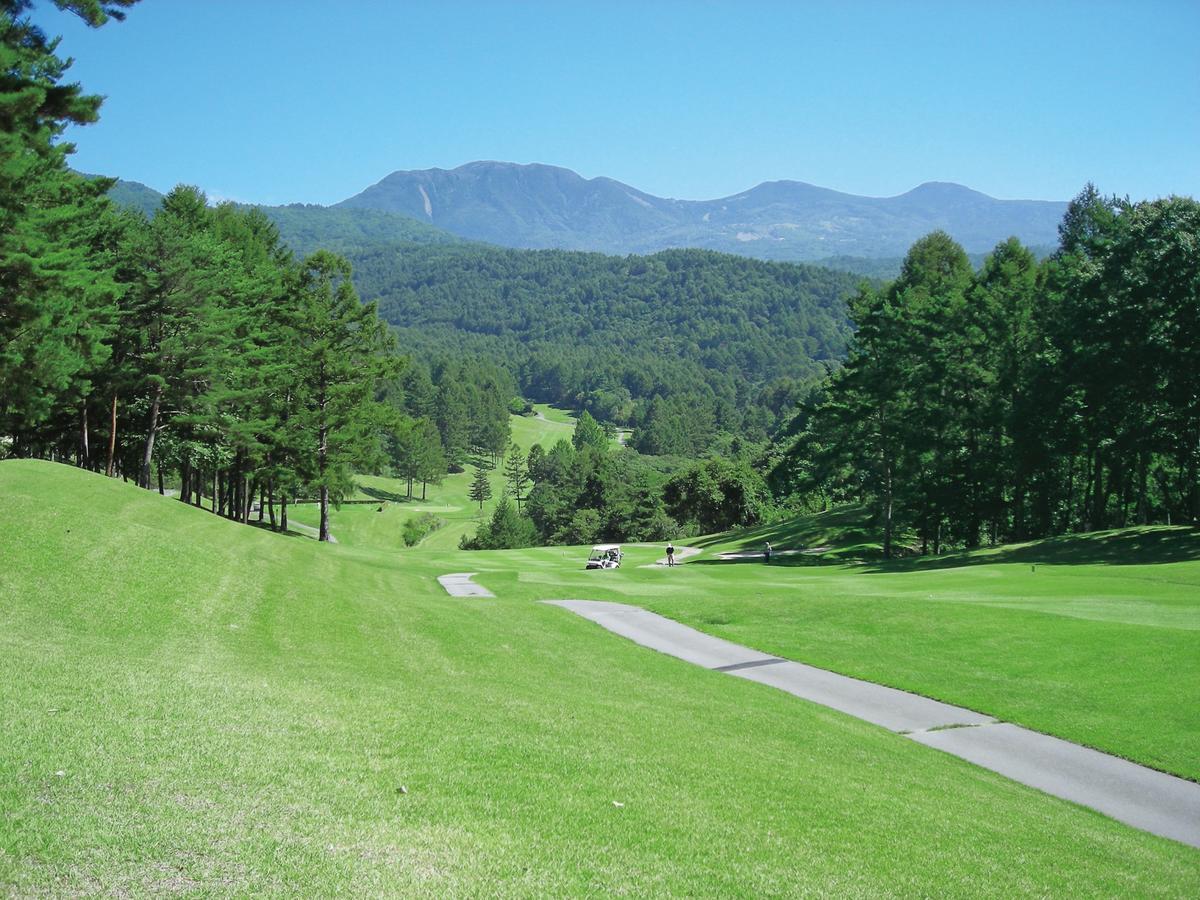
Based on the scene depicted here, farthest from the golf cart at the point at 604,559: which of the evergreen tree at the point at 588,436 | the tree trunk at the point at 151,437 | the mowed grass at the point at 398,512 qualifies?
the evergreen tree at the point at 588,436

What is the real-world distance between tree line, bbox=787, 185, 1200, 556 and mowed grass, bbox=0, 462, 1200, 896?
3343cm

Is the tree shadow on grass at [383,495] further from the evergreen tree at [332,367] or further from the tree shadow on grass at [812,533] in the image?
the evergreen tree at [332,367]

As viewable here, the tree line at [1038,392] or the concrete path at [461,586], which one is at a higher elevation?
the tree line at [1038,392]

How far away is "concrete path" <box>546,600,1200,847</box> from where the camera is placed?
12969 millimetres

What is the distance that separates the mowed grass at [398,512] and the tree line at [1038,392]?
3783 cm

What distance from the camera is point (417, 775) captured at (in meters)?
9.26

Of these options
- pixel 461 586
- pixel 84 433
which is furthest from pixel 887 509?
pixel 84 433

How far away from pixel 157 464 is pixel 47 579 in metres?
36.3

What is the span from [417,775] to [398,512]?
360 ft

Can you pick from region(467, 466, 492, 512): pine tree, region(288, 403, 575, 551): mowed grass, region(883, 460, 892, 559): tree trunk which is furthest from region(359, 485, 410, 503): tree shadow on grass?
region(883, 460, 892, 559): tree trunk

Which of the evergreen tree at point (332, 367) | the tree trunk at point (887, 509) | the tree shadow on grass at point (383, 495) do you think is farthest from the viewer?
the tree shadow on grass at point (383, 495)

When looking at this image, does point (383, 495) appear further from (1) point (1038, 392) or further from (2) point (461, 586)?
(2) point (461, 586)

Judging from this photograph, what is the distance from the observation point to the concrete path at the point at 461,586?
1259 inches

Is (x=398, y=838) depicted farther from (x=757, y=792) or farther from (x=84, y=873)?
(x=757, y=792)
